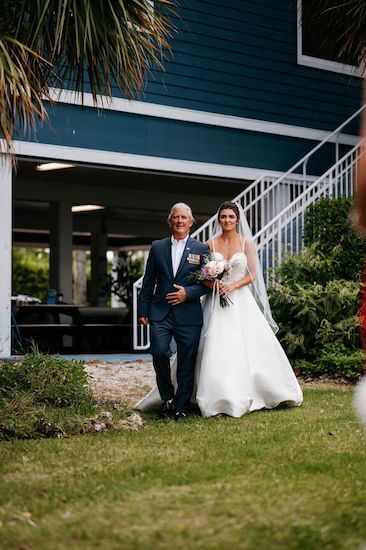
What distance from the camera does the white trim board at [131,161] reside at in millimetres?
12266

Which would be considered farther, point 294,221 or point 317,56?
point 317,56

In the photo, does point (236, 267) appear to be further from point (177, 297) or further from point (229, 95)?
point (229, 95)

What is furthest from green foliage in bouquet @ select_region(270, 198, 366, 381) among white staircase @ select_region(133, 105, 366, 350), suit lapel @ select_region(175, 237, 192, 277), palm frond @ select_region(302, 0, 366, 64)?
suit lapel @ select_region(175, 237, 192, 277)

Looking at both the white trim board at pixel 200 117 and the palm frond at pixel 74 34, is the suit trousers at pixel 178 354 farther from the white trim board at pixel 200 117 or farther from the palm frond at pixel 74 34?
the white trim board at pixel 200 117

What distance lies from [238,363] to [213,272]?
0.86 m

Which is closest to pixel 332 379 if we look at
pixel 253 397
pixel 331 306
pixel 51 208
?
pixel 331 306

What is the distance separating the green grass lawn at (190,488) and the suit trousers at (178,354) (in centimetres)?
61

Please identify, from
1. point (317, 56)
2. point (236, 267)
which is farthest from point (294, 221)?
point (236, 267)

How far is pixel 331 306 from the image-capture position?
38.8 ft

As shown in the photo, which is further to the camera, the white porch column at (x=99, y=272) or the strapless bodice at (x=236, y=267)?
the white porch column at (x=99, y=272)

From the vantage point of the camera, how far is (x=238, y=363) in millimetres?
8242

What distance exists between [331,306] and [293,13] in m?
5.72

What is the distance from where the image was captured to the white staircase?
1369 cm

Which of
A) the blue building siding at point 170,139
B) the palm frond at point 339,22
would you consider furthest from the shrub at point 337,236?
the palm frond at point 339,22
